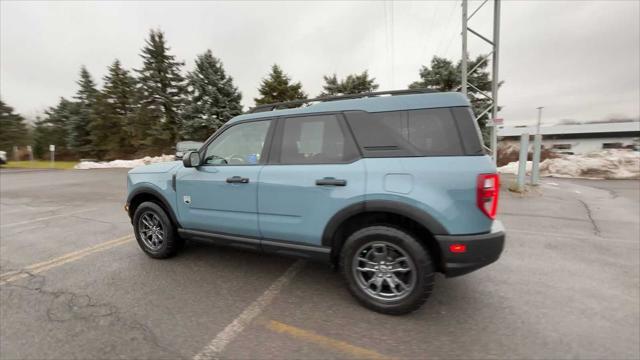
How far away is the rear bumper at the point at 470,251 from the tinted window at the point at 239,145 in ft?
6.84

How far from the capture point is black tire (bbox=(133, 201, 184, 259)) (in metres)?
3.76

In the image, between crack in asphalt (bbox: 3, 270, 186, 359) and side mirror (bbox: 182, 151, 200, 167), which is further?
side mirror (bbox: 182, 151, 200, 167)

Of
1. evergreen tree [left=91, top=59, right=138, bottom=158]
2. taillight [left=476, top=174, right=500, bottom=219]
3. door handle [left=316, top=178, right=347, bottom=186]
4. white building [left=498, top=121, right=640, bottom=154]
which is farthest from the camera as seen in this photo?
white building [left=498, top=121, right=640, bottom=154]

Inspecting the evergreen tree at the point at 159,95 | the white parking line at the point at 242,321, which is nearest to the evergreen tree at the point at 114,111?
the evergreen tree at the point at 159,95

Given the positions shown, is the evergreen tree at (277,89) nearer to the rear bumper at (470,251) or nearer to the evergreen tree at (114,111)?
the evergreen tree at (114,111)

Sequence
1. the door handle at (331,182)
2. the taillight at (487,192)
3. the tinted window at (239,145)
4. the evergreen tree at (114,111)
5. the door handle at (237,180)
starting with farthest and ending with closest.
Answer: the evergreen tree at (114,111), the tinted window at (239,145), the door handle at (237,180), the door handle at (331,182), the taillight at (487,192)

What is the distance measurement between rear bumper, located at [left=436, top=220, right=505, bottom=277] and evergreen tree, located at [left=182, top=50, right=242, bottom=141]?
2415cm

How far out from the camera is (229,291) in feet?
9.98

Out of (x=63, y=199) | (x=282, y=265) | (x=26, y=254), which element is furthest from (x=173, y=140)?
(x=282, y=265)

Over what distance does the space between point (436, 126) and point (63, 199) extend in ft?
37.8

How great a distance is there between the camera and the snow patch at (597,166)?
45.2 feet

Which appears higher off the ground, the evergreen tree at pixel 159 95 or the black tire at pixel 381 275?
the evergreen tree at pixel 159 95

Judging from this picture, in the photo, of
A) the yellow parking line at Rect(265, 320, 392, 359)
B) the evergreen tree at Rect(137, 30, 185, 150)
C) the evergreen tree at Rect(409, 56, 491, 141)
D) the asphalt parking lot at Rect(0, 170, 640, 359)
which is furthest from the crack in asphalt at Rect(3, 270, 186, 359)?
the evergreen tree at Rect(137, 30, 185, 150)

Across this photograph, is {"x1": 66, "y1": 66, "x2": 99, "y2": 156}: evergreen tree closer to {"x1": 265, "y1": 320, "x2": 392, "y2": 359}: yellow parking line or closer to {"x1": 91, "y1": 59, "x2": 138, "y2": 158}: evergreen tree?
{"x1": 91, "y1": 59, "x2": 138, "y2": 158}: evergreen tree
